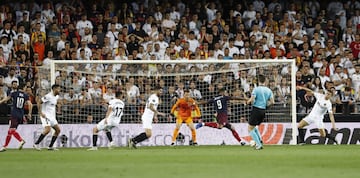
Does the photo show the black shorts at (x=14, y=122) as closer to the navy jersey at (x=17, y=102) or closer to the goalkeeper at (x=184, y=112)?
the navy jersey at (x=17, y=102)

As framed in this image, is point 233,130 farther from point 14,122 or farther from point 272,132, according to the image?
point 14,122

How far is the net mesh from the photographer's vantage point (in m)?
25.7

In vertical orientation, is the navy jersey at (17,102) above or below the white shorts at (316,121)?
above

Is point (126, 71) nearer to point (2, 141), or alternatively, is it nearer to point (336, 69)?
point (2, 141)

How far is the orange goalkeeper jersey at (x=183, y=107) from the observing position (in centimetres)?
2503

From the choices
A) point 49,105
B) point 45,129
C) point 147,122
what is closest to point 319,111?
point 147,122

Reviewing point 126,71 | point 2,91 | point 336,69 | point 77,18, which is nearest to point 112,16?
point 77,18

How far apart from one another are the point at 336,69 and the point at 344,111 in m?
2.04

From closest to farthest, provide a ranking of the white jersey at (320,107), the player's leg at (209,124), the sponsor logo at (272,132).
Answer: the white jersey at (320,107) < the player's leg at (209,124) < the sponsor logo at (272,132)

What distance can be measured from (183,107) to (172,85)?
1.42 m

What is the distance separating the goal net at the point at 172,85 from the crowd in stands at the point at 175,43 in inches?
1.4

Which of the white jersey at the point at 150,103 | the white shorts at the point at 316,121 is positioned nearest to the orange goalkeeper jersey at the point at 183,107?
the white jersey at the point at 150,103

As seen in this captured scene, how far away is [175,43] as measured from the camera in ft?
93.9

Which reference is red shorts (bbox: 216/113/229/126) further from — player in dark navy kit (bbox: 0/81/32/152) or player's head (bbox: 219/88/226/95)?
player in dark navy kit (bbox: 0/81/32/152)
